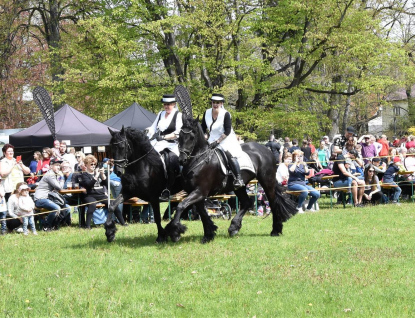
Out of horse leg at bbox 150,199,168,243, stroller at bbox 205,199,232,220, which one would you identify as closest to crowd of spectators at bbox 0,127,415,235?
stroller at bbox 205,199,232,220

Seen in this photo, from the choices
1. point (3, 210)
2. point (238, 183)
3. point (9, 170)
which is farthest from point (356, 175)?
point (3, 210)

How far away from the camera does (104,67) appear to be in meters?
28.5

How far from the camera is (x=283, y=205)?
12.5 metres

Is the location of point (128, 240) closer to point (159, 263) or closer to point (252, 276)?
point (159, 263)

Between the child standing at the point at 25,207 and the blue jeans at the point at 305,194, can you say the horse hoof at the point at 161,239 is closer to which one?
the child standing at the point at 25,207

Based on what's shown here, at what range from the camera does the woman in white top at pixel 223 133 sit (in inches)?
452

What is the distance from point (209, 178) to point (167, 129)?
1392 millimetres

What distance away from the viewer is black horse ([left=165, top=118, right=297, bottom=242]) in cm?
1057

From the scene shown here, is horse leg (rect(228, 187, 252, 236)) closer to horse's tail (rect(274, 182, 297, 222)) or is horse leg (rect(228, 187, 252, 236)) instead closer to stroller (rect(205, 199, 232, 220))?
horse's tail (rect(274, 182, 297, 222))

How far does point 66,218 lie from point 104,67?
46.6ft

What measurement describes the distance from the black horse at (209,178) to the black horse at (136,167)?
58cm

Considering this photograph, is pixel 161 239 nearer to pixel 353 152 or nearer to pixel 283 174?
pixel 283 174

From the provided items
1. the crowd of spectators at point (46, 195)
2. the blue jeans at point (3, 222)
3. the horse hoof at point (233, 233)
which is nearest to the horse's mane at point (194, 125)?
the horse hoof at point (233, 233)

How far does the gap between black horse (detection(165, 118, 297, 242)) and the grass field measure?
0.35m
